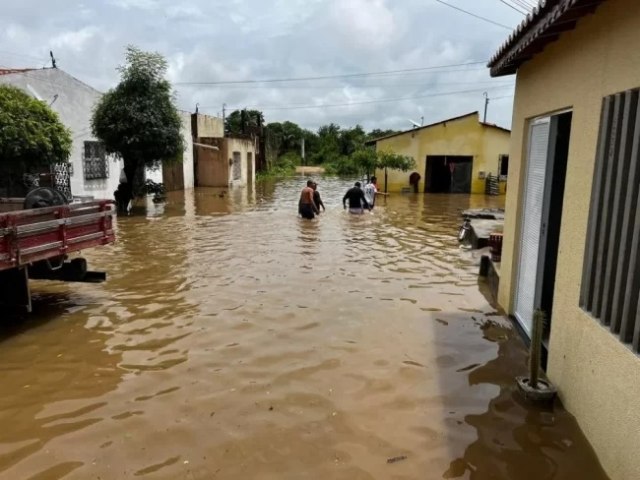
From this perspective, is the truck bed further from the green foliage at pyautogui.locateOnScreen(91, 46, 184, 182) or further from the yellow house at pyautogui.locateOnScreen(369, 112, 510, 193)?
the yellow house at pyautogui.locateOnScreen(369, 112, 510, 193)

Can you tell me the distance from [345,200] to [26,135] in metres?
9.89

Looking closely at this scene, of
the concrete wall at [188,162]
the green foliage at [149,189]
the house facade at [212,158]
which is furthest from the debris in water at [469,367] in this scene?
the house facade at [212,158]

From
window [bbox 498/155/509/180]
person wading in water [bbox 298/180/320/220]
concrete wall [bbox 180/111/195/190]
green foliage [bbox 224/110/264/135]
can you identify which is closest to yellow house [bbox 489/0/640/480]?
person wading in water [bbox 298/180/320/220]

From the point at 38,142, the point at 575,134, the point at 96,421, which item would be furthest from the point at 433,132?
the point at 96,421

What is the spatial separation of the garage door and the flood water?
0.51m

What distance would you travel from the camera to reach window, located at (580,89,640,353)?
10.4ft

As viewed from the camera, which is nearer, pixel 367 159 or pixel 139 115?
pixel 139 115

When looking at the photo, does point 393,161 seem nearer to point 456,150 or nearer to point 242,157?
point 456,150

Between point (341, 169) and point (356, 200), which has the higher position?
point (341, 169)

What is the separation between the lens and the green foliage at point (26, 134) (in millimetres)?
11406

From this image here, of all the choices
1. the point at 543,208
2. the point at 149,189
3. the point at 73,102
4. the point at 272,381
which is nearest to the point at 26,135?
the point at 73,102

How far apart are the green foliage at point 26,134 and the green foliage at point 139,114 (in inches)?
134

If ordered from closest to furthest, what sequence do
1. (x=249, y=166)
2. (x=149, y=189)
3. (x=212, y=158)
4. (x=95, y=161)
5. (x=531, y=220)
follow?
(x=531, y=220) < (x=95, y=161) < (x=149, y=189) < (x=212, y=158) < (x=249, y=166)

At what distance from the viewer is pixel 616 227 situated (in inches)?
134
